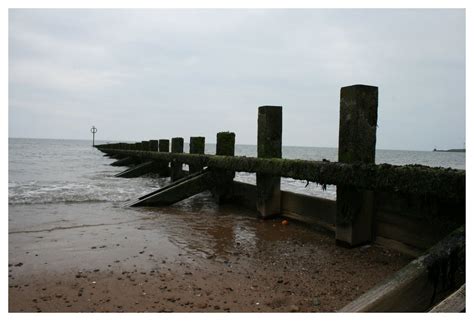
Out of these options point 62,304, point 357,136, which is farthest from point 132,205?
point 357,136

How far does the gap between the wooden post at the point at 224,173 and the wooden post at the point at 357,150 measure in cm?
313

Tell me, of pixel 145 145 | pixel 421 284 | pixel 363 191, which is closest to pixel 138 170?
pixel 145 145

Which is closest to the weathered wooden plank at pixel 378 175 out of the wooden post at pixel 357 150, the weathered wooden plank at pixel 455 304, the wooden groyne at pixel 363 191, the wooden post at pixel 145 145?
the wooden groyne at pixel 363 191

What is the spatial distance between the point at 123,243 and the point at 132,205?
102 inches

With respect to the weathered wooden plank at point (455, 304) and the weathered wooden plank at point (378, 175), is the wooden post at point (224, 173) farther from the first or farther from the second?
the weathered wooden plank at point (455, 304)

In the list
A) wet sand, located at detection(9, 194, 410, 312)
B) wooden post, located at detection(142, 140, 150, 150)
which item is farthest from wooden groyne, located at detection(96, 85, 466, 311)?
wooden post, located at detection(142, 140, 150, 150)

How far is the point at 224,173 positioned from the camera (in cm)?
706

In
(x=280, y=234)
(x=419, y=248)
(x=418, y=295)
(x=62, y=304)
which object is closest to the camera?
(x=418, y=295)

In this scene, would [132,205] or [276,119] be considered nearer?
[276,119]

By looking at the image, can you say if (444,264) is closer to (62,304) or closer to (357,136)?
(357,136)

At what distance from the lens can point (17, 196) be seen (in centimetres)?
802

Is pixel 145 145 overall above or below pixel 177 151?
above

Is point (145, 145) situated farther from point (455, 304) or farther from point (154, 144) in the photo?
point (455, 304)

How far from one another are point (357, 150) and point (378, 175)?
53 centimetres
